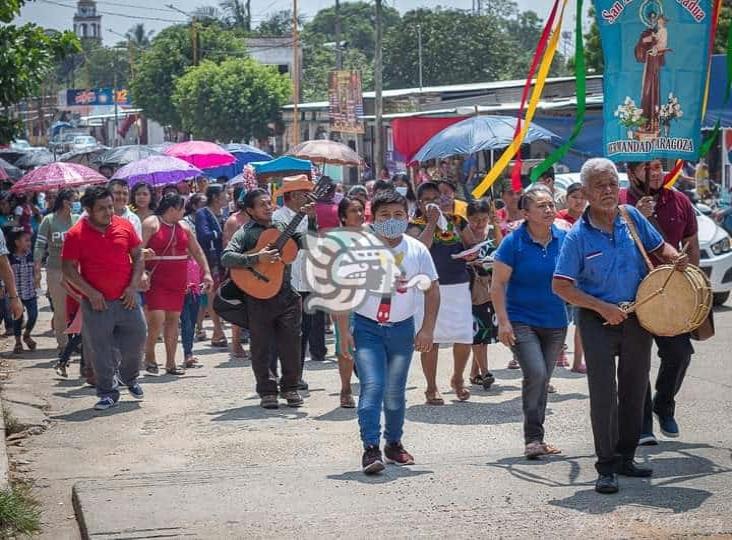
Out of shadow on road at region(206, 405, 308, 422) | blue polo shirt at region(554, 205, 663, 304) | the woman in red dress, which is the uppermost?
blue polo shirt at region(554, 205, 663, 304)

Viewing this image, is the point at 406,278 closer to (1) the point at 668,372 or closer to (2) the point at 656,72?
(1) the point at 668,372

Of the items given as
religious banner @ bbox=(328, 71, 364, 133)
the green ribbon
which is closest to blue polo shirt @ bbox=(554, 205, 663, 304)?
the green ribbon

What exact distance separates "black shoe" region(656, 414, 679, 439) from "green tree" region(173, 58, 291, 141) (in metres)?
52.8

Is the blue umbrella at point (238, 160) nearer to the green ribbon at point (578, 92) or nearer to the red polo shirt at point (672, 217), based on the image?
the green ribbon at point (578, 92)

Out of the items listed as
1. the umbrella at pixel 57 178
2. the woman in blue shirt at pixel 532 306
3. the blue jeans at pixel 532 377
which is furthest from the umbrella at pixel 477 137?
the blue jeans at pixel 532 377

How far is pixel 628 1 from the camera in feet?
28.2

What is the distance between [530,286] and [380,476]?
5.13 ft

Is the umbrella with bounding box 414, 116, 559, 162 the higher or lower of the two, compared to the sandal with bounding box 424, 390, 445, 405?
higher

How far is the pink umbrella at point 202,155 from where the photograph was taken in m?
24.2

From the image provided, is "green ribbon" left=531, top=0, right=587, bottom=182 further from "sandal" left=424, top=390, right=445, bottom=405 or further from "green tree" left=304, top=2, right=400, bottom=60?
"green tree" left=304, top=2, right=400, bottom=60

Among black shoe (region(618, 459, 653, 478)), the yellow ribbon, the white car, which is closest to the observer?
black shoe (region(618, 459, 653, 478))

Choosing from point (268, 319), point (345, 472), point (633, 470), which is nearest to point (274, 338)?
point (268, 319)

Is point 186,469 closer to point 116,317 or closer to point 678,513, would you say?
point 116,317

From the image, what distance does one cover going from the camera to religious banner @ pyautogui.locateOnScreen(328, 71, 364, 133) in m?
38.1
